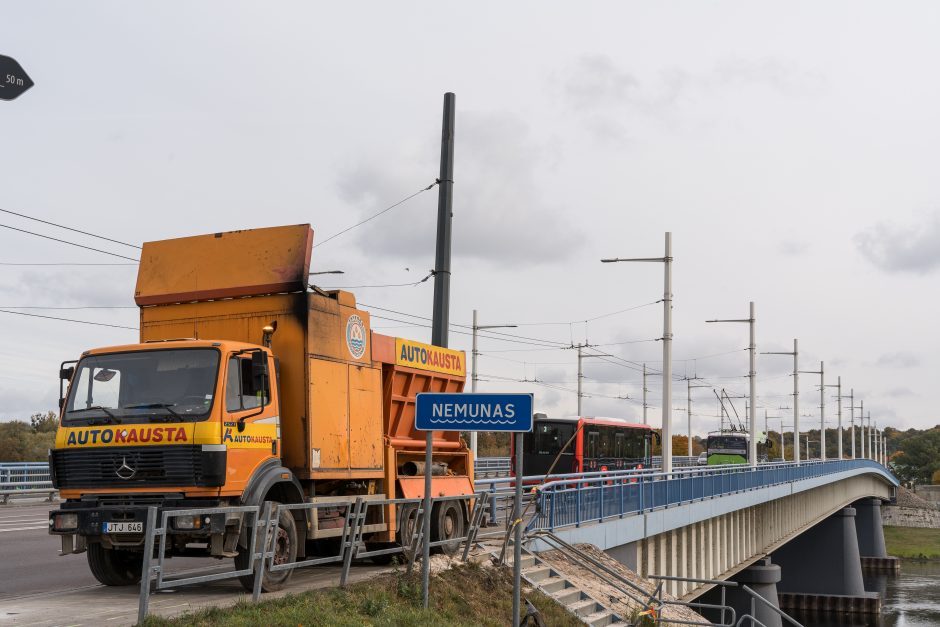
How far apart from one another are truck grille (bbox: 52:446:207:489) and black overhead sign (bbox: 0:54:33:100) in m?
4.79

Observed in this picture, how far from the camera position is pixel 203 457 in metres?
11.5

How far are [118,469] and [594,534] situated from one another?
33.6ft

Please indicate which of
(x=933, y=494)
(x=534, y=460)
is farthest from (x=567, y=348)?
(x=933, y=494)

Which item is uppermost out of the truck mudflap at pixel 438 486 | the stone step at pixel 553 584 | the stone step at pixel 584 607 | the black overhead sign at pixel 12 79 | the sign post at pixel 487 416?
the black overhead sign at pixel 12 79

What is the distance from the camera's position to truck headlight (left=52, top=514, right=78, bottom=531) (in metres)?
11.7

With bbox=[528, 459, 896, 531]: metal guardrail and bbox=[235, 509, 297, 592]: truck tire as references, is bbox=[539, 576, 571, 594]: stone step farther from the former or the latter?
bbox=[235, 509, 297, 592]: truck tire

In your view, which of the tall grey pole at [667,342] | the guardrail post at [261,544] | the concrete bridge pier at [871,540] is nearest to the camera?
the guardrail post at [261,544]

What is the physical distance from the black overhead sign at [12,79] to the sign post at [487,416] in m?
4.98

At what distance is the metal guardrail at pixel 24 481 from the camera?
1355 inches

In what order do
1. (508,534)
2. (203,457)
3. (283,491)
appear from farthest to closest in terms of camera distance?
1. (508,534)
2. (283,491)
3. (203,457)

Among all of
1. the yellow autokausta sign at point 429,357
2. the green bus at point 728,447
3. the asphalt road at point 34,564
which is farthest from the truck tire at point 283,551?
the green bus at point 728,447

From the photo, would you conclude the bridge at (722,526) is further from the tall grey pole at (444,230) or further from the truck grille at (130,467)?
the truck grille at (130,467)

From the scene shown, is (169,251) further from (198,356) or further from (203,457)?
(203,457)

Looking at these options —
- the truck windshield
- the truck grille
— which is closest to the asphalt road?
the truck grille
